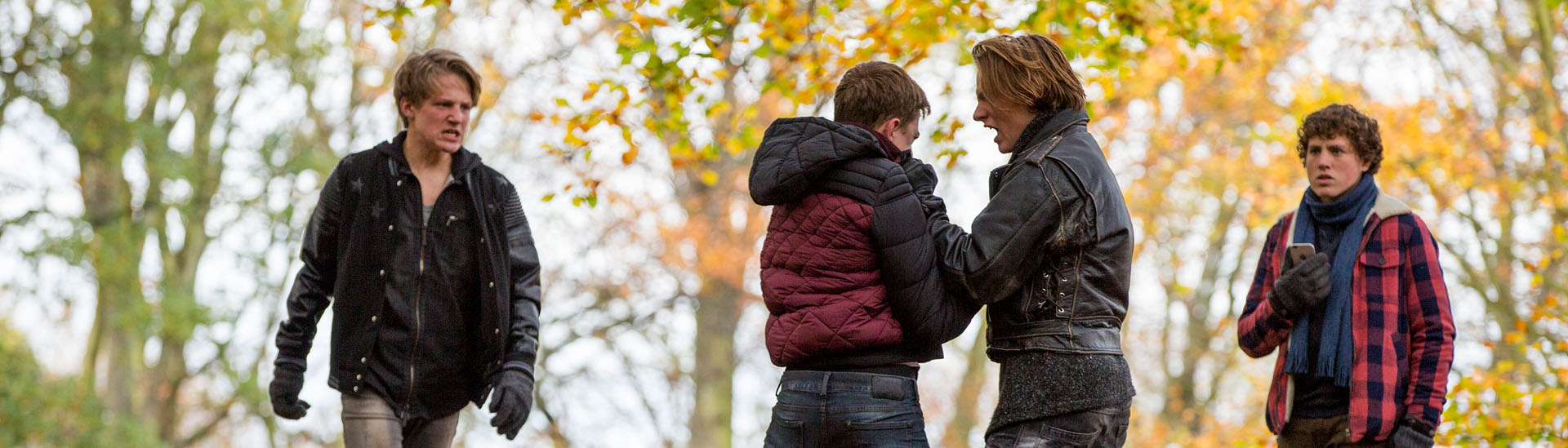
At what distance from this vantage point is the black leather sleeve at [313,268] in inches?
160

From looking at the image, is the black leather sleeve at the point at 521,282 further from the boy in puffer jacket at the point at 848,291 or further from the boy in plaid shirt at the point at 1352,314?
the boy in plaid shirt at the point at 1352,314

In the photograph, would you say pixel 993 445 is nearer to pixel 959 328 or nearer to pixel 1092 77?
A: pixel 959 328

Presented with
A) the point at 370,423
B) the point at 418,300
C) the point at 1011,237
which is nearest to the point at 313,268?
the point at 418,300

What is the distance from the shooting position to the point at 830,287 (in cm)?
321

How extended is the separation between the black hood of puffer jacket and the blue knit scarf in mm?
1640

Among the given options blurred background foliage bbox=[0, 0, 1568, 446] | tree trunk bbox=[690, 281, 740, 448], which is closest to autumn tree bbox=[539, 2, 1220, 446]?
blurred background foliage bbox=[0, 0, 1568, 446]

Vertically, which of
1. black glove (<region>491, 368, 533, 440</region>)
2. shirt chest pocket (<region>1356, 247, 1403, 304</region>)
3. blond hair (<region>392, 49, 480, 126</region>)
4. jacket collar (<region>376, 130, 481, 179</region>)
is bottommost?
black glove (<region>491, 368, 533, 440</region>)

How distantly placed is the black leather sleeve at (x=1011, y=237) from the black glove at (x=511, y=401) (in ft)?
4.50

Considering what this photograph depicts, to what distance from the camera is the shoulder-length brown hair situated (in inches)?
131

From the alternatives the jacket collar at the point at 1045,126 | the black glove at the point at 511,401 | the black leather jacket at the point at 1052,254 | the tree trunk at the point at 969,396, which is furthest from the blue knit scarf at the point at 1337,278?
the tree trunk at the point at 969,396

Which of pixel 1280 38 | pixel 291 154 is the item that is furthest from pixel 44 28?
pixel 1280 38

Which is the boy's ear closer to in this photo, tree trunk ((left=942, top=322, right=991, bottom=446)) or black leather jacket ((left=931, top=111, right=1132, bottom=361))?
black leather jacket ((left=931, top=111, right=1132, bottom=361))

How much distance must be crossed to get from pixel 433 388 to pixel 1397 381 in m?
2.80

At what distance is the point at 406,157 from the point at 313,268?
1.41 feet
